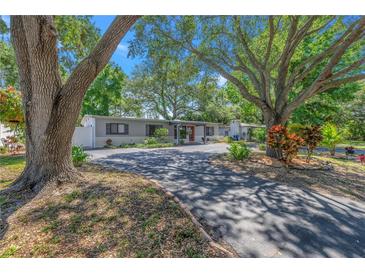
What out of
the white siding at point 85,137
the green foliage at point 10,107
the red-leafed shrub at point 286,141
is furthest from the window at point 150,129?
the red-leafed shrub at point 286,141

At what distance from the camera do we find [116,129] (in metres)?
17.4

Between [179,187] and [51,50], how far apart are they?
4.37 meters

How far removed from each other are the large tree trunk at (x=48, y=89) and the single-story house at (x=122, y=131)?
454 inches

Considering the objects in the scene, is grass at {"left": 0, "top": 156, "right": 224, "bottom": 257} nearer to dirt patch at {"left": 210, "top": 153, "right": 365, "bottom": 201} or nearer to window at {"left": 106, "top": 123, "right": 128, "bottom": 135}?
dirt patch at {"left": 210, "top": 153, "right": 365, "bottom": 201}

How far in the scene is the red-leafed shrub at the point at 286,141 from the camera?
757cm

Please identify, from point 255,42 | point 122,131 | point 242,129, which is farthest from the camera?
point 242,129

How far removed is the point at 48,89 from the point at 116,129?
13.7m

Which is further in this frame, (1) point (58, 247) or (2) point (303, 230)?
(2) point (303, 230)

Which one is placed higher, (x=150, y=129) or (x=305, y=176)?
(x=150, y=129)

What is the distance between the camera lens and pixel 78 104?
425 centimetres

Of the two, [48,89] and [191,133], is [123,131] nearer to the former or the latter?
[191,133]

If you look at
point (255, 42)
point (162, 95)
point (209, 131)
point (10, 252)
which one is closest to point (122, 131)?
point (162, 95)
